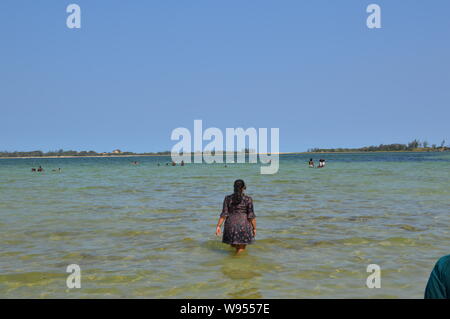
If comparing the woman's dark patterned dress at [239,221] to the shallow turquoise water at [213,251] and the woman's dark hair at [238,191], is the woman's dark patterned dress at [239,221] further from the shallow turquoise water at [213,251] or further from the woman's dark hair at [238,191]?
the shallow turquoise water at [213,251]

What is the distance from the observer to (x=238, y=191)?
9867mm

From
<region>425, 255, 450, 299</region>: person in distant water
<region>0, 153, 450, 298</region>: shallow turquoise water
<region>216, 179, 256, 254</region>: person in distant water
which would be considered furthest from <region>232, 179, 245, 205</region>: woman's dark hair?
<region>425, 255, 450, 299</region>: person in distant water

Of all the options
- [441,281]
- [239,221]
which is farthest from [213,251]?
[441,281]

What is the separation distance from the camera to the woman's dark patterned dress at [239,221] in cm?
998

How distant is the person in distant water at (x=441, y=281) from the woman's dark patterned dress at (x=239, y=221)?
7.64 meters

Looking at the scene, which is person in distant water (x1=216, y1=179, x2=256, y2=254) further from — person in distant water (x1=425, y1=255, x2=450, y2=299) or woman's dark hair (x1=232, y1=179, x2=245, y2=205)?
person in distant water (x1=425, y1=255, x2=450, y2=299)

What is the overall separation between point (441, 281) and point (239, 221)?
304 inches

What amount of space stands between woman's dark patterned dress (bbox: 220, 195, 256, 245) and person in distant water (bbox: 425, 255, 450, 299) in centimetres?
764

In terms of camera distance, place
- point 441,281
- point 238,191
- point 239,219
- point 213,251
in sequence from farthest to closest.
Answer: point 213,251 < point 239,219 < point 238,191 < point 441,281

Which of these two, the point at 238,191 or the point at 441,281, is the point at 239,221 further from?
the point at 441,281

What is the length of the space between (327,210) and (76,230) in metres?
9.88

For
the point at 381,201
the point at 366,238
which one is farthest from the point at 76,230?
the point at 381,201
